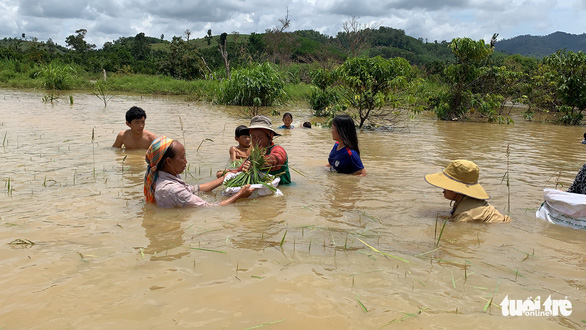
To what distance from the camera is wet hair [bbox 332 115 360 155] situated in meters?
5.62

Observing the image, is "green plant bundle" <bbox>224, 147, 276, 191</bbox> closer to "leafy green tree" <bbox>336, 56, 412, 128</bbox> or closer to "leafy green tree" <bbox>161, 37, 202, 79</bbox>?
"leafy green tree" <bbox>336, 56, 412, 128</bbox>

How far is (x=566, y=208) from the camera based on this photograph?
12.8 feet

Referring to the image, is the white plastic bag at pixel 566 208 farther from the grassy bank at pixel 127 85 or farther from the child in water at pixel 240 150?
the grassy bank at pixel 127 85

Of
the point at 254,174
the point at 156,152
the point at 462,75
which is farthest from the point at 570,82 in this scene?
the point at 156,152

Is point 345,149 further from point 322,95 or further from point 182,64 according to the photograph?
point 182,64

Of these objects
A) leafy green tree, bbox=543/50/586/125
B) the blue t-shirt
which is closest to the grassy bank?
leafy green tree, bbox=543/50/586/125

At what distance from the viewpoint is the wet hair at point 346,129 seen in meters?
5.62

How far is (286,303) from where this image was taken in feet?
7.80

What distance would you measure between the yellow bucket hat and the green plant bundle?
5.96ft

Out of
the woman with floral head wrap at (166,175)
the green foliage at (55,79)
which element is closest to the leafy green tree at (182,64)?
the green foliage at (55,79)

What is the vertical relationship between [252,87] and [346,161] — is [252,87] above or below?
above

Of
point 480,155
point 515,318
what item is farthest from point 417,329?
point 480,155

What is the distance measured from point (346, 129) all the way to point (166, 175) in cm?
254

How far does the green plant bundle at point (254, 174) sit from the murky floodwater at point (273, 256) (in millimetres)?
246
